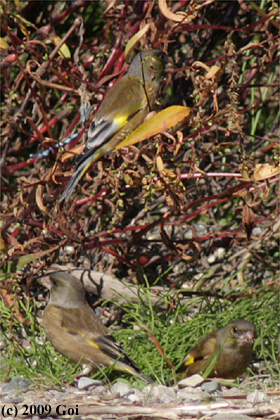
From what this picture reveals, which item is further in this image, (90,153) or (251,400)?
(90,153)

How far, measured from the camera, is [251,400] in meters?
3.34

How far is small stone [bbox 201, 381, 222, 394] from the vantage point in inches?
144

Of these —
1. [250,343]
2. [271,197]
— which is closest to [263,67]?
[271,197]

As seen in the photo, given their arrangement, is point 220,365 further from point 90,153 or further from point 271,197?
point 271,197

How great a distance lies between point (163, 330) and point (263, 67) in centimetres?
194

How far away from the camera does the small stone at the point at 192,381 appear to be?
3636mm

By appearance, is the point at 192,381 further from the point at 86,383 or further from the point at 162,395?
the point at 86,383

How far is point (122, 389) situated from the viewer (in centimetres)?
356

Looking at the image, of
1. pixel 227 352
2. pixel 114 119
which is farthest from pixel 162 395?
pixel 114 119

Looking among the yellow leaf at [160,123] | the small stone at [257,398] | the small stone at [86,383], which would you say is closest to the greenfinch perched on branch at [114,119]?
the yellow leaf at [160,123]

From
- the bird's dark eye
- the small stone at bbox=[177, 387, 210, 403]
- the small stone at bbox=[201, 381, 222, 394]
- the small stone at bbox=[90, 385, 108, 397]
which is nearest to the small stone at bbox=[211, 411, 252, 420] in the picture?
the small stone at bbox=[177, 387, 210, 403]

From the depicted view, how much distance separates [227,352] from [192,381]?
41 cm

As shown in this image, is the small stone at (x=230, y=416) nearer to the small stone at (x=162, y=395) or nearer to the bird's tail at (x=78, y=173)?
the small stone at (x=162, y=395)

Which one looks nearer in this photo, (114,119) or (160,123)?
(160,123)
